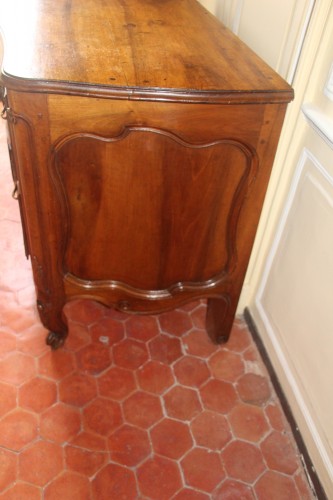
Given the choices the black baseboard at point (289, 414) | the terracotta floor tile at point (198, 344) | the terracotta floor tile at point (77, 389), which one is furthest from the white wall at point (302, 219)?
the terracotta floor tile at point (77, 389)

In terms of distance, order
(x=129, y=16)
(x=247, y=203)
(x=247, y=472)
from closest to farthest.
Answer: (x=247, y=203) → (x=247, y=472) → (x=129, y=16)

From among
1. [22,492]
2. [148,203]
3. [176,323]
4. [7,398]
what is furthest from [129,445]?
[148,203]

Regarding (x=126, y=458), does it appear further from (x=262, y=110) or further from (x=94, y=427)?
(x=262, y=110)

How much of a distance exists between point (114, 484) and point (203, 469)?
29cm

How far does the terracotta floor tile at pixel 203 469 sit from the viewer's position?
1351 millimetres

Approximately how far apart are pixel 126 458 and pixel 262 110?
1.15m

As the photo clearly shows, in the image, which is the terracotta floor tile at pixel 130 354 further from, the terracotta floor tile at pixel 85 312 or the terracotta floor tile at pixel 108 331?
the terracotta floor tile at pixel 85 312

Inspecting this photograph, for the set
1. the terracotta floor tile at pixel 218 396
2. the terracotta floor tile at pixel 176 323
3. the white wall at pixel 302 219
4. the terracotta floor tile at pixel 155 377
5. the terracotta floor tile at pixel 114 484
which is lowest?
the terracotta floor tile at pixel 176 323

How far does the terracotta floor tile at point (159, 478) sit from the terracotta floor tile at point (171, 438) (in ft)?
0.10

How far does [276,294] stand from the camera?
5.30 feet

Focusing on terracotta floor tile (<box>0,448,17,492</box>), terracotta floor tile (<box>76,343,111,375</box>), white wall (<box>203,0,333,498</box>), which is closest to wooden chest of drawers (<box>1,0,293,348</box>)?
white wall (<box>203,0,333,498</box>)

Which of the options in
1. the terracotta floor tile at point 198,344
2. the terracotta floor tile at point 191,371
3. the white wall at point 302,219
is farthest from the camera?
the terracotta floor tile at point 198,344

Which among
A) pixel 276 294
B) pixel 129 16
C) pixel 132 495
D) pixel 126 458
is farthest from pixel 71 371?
pixel 129 16

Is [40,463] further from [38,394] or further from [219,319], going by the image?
[219,319]
